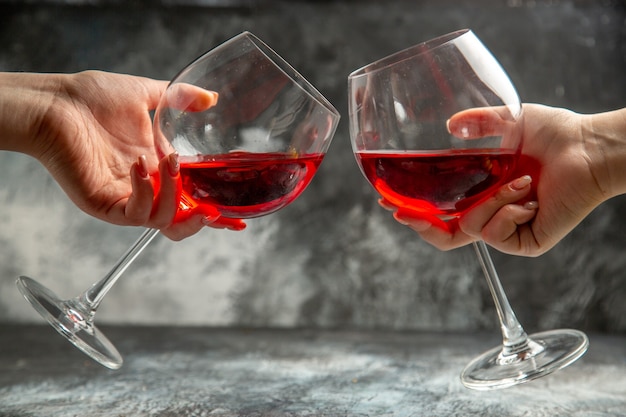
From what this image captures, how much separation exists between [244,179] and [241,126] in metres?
0.06

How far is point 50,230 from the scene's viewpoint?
224 cm

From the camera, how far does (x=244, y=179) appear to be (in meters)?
0.89

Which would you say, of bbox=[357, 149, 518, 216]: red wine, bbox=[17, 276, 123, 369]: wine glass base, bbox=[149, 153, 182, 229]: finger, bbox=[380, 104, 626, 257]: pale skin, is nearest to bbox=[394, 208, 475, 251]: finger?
bbox=[380, 104, 626, 257]: pale skin

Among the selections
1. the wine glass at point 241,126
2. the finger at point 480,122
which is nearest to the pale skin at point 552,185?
the finger at point 480,122

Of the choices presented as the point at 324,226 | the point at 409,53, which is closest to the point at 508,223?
the point at 409,53

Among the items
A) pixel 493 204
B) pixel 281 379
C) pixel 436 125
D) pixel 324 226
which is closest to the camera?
pixel 436 125

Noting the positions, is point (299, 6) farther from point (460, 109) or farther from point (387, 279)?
point (460, 109)

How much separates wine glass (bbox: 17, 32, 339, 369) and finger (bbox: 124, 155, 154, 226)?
0.03 m

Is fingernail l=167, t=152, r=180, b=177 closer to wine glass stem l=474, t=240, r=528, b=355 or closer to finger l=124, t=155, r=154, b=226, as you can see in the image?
finger l=124, t=155, r=154, b=226

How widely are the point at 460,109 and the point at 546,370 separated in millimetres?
356

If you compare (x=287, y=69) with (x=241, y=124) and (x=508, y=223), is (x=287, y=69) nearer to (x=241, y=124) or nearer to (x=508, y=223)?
(x=241, y=124)

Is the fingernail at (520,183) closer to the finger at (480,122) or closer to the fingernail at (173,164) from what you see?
the finger at (480,122)

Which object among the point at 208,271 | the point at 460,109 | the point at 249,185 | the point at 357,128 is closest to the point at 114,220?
the point at 249,185

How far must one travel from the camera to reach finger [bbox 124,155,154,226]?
3.05 feet
